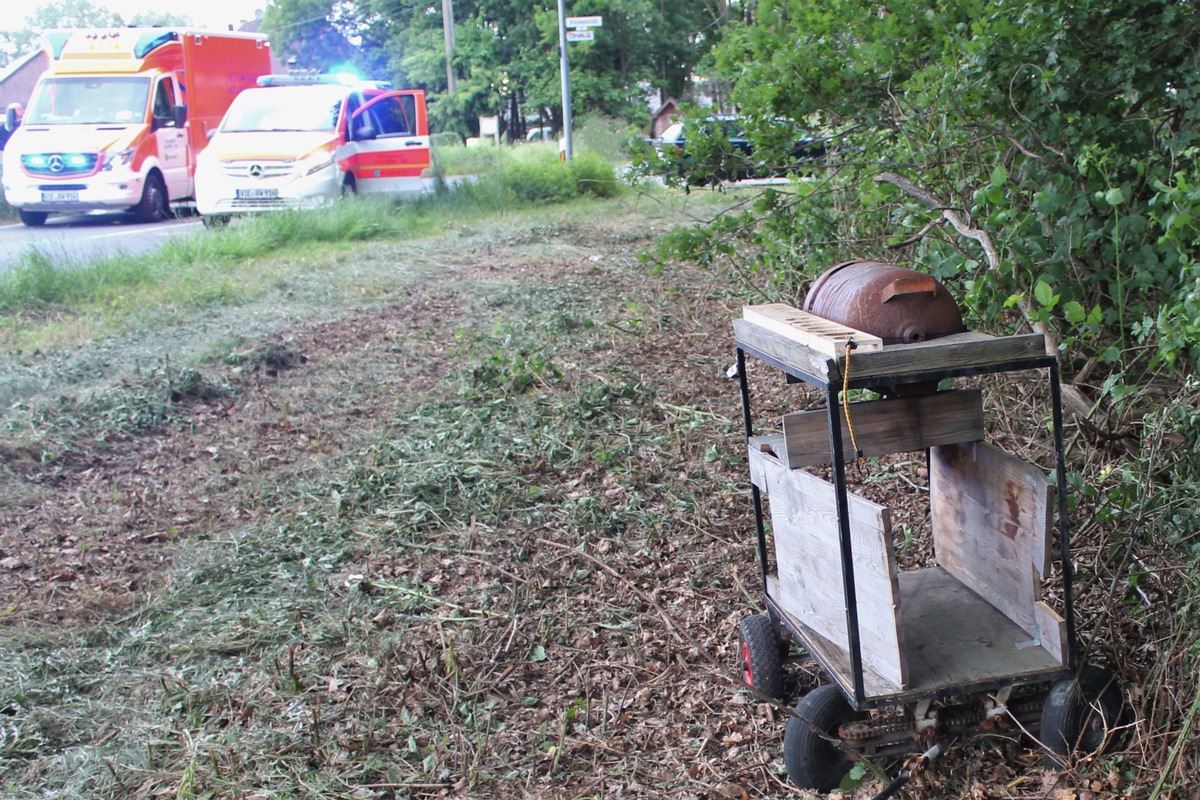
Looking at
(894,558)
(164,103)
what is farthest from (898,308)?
(164,103)

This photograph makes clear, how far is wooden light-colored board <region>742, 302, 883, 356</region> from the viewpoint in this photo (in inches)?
101

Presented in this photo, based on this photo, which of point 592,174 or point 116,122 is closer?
point 116,122

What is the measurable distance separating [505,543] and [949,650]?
2274mm

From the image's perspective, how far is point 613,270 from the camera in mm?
11445

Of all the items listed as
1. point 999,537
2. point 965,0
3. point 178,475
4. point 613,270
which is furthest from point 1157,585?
point 613,270

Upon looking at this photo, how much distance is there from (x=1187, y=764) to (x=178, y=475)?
16.6ft

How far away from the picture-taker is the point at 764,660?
3340 millimetres

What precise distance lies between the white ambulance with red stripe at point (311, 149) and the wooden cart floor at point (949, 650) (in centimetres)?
1342

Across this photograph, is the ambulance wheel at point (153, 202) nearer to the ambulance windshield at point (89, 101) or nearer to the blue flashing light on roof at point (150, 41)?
the ambulance windshield at point (89, 101)

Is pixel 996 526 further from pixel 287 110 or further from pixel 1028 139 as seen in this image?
pixel 287 110

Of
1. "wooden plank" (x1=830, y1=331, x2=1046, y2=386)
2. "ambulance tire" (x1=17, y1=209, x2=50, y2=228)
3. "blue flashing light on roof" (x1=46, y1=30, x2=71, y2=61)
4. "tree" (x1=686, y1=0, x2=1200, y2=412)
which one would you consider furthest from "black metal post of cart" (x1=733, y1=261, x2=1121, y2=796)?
"blue flashing light on roof" (x1=46, y1=30, x2=71, y2=61)

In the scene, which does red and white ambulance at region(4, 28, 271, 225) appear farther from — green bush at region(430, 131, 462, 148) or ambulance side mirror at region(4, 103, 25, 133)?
green bush at region(430, 131, 462, 148)

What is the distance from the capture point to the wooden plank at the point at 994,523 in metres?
2.86

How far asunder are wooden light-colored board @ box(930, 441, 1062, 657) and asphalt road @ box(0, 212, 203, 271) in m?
10.5
